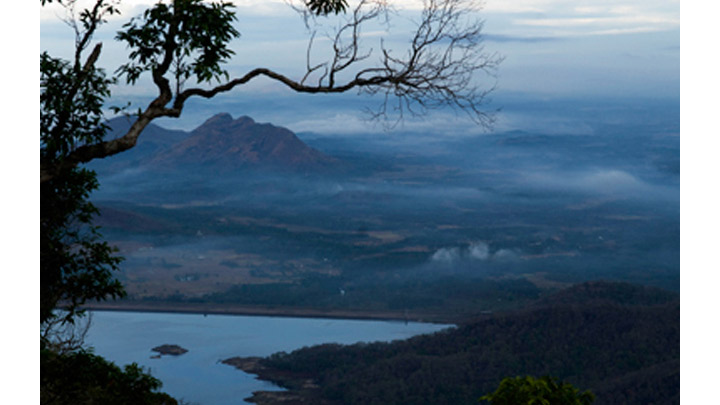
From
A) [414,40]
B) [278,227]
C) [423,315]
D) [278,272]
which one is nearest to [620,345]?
[423,315]

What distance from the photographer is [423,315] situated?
13025cm

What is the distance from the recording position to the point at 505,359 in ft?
302

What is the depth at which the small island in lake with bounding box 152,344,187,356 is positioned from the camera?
105312mm

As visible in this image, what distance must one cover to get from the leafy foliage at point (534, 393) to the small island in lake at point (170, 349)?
3982 inches

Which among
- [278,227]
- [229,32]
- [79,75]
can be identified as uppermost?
[229,32]

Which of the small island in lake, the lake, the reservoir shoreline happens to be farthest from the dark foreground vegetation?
the reservoir shoreline

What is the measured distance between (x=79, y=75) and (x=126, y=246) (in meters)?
173

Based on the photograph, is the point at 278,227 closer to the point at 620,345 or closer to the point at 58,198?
the point at 620,345

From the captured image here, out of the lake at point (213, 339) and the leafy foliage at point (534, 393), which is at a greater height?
the leafy foliage at point (534, 393)

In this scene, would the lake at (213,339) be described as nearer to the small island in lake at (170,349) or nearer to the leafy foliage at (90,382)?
the small island in lake at (170,349)

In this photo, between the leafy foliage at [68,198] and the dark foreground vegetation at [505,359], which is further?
the dark foreground vegetation at [505,359]

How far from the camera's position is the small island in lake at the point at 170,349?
105312 millimetres

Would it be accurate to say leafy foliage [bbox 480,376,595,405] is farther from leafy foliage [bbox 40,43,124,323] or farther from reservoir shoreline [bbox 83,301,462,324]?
reservoir shoreline [bbox 83,301,462,324]

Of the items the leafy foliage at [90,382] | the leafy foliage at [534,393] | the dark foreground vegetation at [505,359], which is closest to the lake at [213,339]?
the dark foreground vegetation at [505,359]
